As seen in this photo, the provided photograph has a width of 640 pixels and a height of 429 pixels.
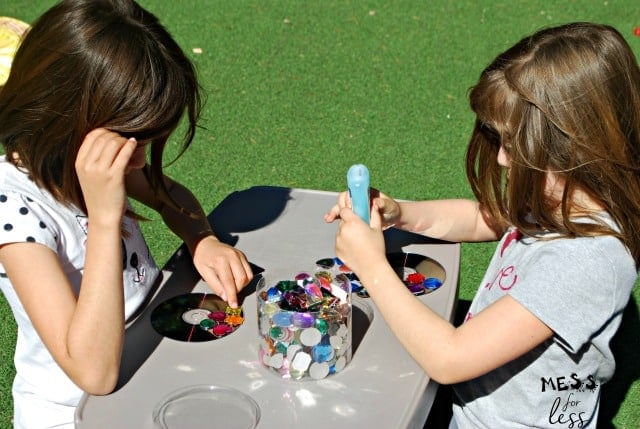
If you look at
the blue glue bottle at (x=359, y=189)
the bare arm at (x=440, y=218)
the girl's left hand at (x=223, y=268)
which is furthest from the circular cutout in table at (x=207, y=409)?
the bare arm at (x=440, y=218)

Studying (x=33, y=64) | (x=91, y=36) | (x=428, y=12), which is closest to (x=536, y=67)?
(x=91, y=36)

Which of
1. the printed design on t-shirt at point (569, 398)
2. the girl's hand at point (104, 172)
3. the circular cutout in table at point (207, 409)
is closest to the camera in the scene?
the circular cutout in table at point (207, 409)

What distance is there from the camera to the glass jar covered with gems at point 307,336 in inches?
50.0

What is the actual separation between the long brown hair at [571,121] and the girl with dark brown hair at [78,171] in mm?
536

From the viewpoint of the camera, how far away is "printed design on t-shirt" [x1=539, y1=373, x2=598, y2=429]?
1413 millimetres

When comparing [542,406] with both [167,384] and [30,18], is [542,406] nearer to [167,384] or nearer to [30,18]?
[167,384]

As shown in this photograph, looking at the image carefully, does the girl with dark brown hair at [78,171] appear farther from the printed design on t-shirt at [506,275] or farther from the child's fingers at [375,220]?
the printed design on t-shirt at [506,275]

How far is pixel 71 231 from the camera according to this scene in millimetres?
1442

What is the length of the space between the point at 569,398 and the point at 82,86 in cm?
98

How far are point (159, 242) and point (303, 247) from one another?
1.24 meters

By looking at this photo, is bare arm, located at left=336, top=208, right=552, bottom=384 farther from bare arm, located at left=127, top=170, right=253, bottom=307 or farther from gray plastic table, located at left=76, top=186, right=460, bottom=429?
bare arm, located at left=127, top=170, right=253, bottom=307

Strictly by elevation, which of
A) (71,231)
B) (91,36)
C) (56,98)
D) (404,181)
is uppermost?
(91,36)

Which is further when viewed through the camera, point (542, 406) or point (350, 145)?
point (350, 145)

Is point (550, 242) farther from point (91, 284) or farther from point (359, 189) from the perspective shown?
point (91, 284)
